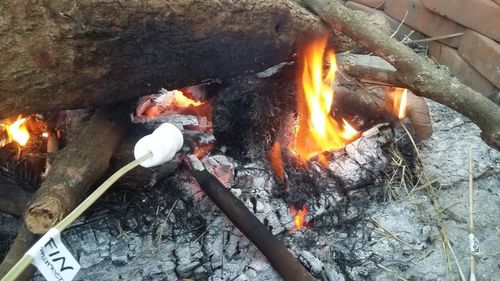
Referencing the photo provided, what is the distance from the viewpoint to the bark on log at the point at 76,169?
162 centimetres

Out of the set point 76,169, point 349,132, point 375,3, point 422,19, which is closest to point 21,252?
point 76,169

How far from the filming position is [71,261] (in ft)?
3.61

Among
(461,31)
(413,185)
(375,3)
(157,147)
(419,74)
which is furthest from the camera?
(375,3)

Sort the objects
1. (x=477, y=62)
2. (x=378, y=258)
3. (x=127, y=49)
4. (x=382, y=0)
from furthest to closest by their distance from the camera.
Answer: (x=382, y=0), (x=477, y=62), (x=378, y=258), (x=127, y=49)

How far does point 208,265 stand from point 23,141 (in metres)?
1.09

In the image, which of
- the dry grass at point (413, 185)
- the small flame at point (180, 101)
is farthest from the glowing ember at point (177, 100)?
the dry grass at point (413, 185)

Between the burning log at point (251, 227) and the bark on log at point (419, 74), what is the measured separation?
96cm

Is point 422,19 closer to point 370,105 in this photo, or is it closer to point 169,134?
point 370,105

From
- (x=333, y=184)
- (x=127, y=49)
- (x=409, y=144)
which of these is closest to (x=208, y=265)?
(x=333, y=184)

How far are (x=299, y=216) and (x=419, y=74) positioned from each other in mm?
873

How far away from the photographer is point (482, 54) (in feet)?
9.62

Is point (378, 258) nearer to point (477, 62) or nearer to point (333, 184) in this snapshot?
point (333, 184)

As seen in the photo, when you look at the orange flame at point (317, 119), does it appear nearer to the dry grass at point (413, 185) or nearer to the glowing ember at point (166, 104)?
the dry grass at point (413, 185)

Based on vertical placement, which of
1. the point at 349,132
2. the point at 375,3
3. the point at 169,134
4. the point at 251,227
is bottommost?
the point at 251,227
